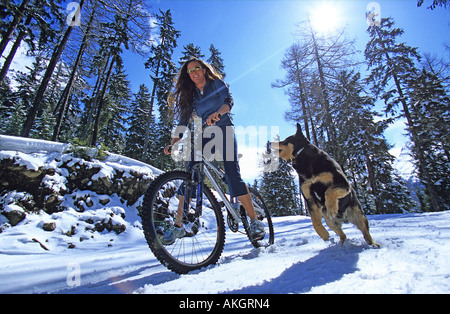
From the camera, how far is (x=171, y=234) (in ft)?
6.32

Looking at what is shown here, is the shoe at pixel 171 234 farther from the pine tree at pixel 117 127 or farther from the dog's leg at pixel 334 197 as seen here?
the pine tree at pixel 117 127

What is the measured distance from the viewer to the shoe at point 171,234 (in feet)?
6.14

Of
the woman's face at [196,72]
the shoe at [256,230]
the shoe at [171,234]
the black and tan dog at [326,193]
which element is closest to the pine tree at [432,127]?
the black and tan dog at [326,193]

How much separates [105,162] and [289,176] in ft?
83.5

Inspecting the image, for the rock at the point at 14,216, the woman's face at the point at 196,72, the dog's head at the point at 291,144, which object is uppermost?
Result: the woman's face at the point at 196,72

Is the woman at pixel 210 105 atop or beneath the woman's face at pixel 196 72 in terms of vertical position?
beneath

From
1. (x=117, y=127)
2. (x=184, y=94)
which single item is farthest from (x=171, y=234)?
(x=117, y=127)

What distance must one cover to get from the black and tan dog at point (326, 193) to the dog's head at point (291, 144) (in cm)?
4

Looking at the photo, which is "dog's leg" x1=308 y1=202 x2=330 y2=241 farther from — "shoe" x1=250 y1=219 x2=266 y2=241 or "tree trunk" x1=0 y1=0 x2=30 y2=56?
"tree trunk" x1=0 y1=0 x2=30 y2=56

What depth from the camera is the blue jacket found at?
2.71m

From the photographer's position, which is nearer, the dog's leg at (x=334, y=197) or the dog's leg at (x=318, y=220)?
the dog's leg at (x=334, y=197)

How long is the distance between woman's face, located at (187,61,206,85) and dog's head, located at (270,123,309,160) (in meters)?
1.74
